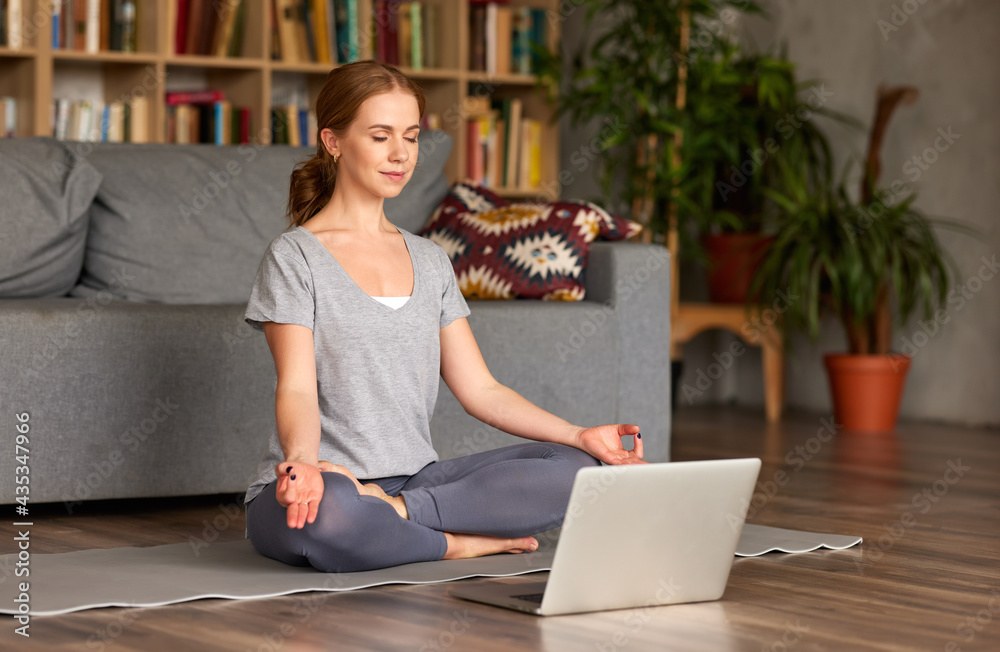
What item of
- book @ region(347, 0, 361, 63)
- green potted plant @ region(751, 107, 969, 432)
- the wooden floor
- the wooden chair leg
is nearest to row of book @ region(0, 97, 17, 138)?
book @ region(347, 0, 361, 63)

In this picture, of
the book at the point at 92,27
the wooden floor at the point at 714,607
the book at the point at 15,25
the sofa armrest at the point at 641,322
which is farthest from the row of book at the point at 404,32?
the wooden floor at the point at 714,607

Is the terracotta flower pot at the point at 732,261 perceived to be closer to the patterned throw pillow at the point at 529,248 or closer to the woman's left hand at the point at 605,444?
the patterned throw pillow at the point at 529,248

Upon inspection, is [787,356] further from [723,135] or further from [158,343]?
[158,343]

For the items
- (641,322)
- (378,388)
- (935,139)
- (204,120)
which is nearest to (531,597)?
(378,388)

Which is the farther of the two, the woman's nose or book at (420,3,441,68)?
book at (420,3,441,68)

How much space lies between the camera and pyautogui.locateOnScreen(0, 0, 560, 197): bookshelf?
13.9 ft

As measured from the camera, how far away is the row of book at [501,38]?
4871 millimetres

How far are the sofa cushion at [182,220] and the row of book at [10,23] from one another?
51.9 inches

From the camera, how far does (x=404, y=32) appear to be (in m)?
4.78

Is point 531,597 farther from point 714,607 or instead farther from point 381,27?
point 381,27

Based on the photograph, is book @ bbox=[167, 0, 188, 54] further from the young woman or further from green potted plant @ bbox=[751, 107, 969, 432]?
the young woman

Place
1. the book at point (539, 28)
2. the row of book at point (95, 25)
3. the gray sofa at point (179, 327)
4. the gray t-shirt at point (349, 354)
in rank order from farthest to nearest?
the book at point (539, 28), the row of book at point (95, 25), the gray sofa at point (179, 327), the gray t-shirt at point (349, 354)

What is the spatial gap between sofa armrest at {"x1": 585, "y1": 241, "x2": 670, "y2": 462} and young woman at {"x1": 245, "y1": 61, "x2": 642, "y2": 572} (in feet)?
3.35

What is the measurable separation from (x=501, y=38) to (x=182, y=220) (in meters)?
2.20
